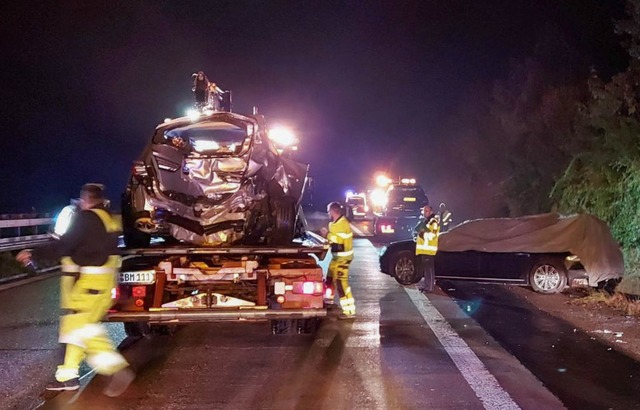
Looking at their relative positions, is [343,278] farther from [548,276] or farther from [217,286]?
[548,276]

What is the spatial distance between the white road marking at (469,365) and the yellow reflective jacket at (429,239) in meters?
1.57

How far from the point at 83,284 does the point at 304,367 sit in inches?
96.0

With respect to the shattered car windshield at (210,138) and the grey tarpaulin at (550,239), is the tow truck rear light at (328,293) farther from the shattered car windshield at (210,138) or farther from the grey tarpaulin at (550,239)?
the grey tarpaulin at (550,239)

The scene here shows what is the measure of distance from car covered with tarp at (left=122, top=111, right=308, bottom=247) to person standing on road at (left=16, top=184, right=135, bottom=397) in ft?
6.59

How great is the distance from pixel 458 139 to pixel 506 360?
32616 millimetres

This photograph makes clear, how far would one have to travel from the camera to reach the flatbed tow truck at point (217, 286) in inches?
331

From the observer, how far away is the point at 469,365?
8.12 metres

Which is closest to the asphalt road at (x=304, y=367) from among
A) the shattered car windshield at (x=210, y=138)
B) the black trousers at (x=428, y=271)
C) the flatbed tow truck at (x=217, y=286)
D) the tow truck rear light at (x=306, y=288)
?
the flatbed tow truck at (x=217, y=286)

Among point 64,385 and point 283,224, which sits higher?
point 283,224

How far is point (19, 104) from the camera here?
162ft

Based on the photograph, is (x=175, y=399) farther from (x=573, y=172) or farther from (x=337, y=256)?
(x=573, y=172)

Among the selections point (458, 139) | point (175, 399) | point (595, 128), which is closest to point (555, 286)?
point (595, 128)

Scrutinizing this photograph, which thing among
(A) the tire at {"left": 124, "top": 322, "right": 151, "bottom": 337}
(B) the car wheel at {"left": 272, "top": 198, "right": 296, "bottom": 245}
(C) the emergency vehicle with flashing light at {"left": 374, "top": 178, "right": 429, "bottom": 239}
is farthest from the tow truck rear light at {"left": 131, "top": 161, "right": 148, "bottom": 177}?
(C) the emergency vehicle with flashing light at {"left": 374, "top": 178, "right": 429, "bottom": 239}

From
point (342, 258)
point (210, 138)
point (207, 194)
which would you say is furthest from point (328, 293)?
point (210, 138)
